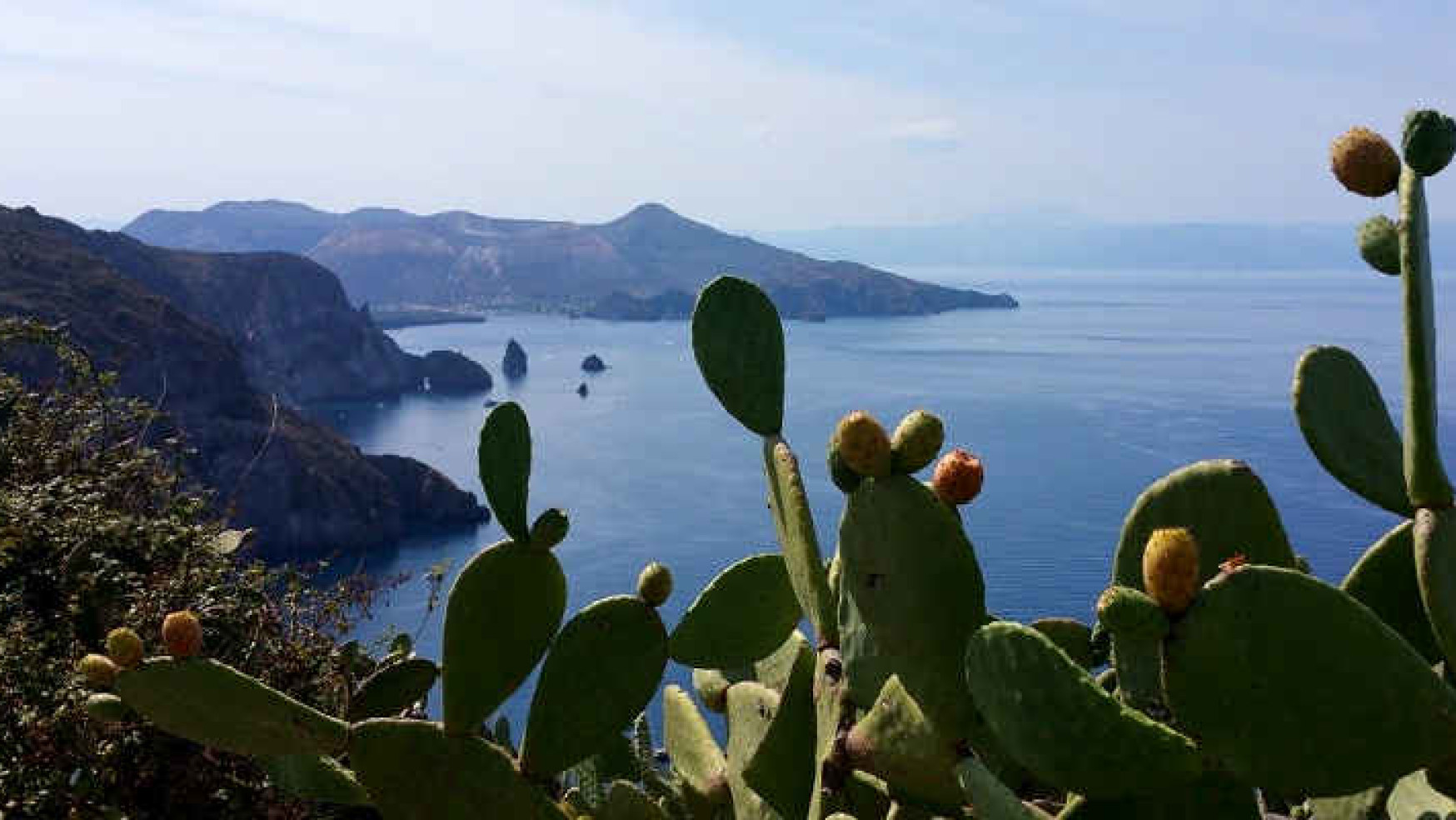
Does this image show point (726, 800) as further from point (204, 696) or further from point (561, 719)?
point (204, 696)

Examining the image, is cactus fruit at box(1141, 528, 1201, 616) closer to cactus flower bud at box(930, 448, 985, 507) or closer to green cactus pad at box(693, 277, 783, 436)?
cactus flower bud at box(930, 448, 985, 507)

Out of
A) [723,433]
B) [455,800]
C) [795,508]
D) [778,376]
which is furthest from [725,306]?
[723,433]

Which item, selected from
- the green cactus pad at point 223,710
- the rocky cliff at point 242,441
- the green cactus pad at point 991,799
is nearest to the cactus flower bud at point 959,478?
the green cactus pad at point 991,799

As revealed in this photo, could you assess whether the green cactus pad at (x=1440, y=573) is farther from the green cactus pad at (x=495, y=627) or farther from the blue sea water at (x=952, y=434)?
the blue sea water at (x=952, y=434)

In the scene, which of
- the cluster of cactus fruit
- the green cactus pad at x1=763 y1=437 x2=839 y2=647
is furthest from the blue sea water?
the green cactus pad at x1=763 y1=437 x2=839 y2=647

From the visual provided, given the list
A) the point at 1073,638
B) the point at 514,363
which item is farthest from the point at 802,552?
the point at 514,363
